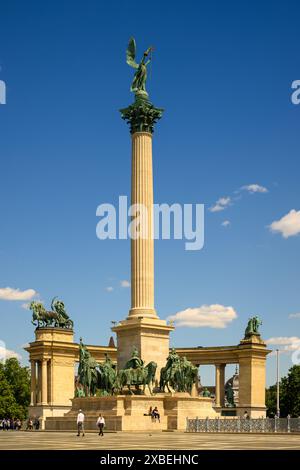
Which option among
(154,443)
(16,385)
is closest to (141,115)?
(154,443)

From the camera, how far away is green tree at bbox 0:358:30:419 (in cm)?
11919

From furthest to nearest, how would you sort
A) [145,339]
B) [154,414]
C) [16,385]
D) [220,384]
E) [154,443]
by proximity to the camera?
1. [16,385]
2. [220,384]
3. [145,339]
4. [154,414]
5. [154,443]

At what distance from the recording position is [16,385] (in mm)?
125625

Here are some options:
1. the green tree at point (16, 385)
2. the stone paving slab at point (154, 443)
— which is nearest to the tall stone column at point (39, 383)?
the green tree at point (16, 385)

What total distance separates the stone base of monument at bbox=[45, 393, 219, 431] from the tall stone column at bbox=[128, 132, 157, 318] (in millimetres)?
8237

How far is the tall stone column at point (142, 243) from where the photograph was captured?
7056cm

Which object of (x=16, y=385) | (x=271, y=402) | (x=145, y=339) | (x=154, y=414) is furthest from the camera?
(x=271, y=402)

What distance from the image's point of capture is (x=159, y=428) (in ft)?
202

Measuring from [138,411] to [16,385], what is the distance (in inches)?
2644

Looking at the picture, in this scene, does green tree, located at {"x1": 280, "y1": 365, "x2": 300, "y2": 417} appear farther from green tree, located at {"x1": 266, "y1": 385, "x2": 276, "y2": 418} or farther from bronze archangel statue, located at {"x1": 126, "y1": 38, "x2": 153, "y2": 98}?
bronze archangel statue, located at {"x1": 126, "y1": 38, "x2": 153, "y2": 98}

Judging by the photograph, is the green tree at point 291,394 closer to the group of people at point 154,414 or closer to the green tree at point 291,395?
the green tree at point 291,395

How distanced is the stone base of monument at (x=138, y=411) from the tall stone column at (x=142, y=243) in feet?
27.0

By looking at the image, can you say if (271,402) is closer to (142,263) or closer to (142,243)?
(142,263)
